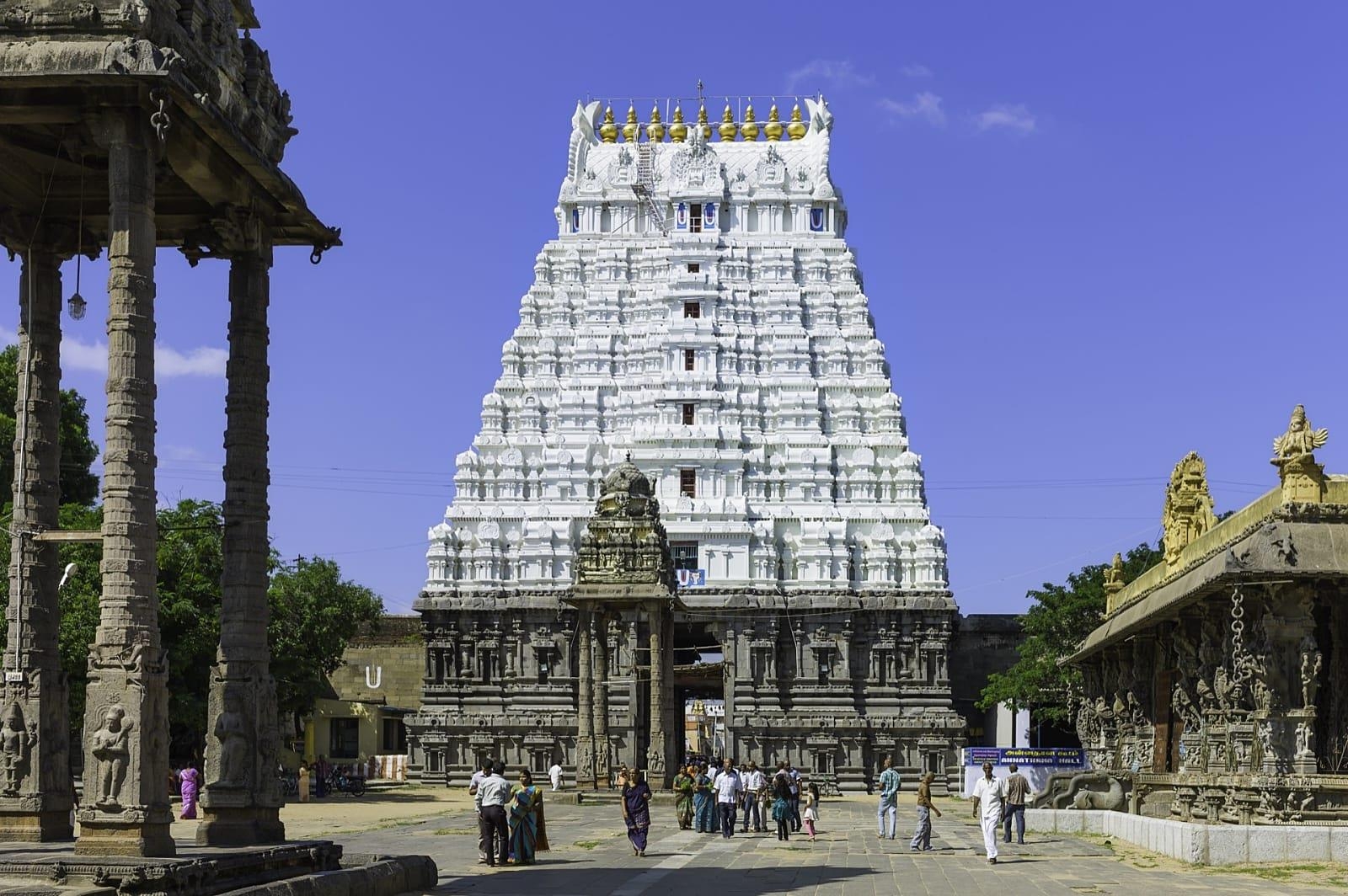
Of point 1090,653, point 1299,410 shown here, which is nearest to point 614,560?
point 1090,653

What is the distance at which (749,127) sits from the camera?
77.5 metres

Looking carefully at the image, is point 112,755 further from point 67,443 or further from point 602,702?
point 67,443

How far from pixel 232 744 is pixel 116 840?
2887 millimetres

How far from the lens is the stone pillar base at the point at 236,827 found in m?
16.4

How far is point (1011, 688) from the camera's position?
2329 inches

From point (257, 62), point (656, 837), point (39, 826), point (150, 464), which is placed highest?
point (257, 62)

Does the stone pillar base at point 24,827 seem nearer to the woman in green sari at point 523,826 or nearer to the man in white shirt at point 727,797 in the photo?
the woman in green sari at point 523,826

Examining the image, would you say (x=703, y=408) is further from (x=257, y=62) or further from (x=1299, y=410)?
(x=257, y=62)

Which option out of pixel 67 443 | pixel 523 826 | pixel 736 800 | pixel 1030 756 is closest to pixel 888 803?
pixel 736 800

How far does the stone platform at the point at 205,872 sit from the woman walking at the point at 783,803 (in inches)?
545

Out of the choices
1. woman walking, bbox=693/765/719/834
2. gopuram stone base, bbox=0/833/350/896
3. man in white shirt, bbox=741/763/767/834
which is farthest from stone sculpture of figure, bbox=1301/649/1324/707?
gopuram stone base, bbox=0/833/350/896

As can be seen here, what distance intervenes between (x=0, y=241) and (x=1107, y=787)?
948 inches

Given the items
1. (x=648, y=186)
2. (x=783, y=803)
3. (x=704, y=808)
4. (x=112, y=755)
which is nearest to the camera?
(x=112, y=755)

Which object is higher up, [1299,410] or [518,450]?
[518,450]
